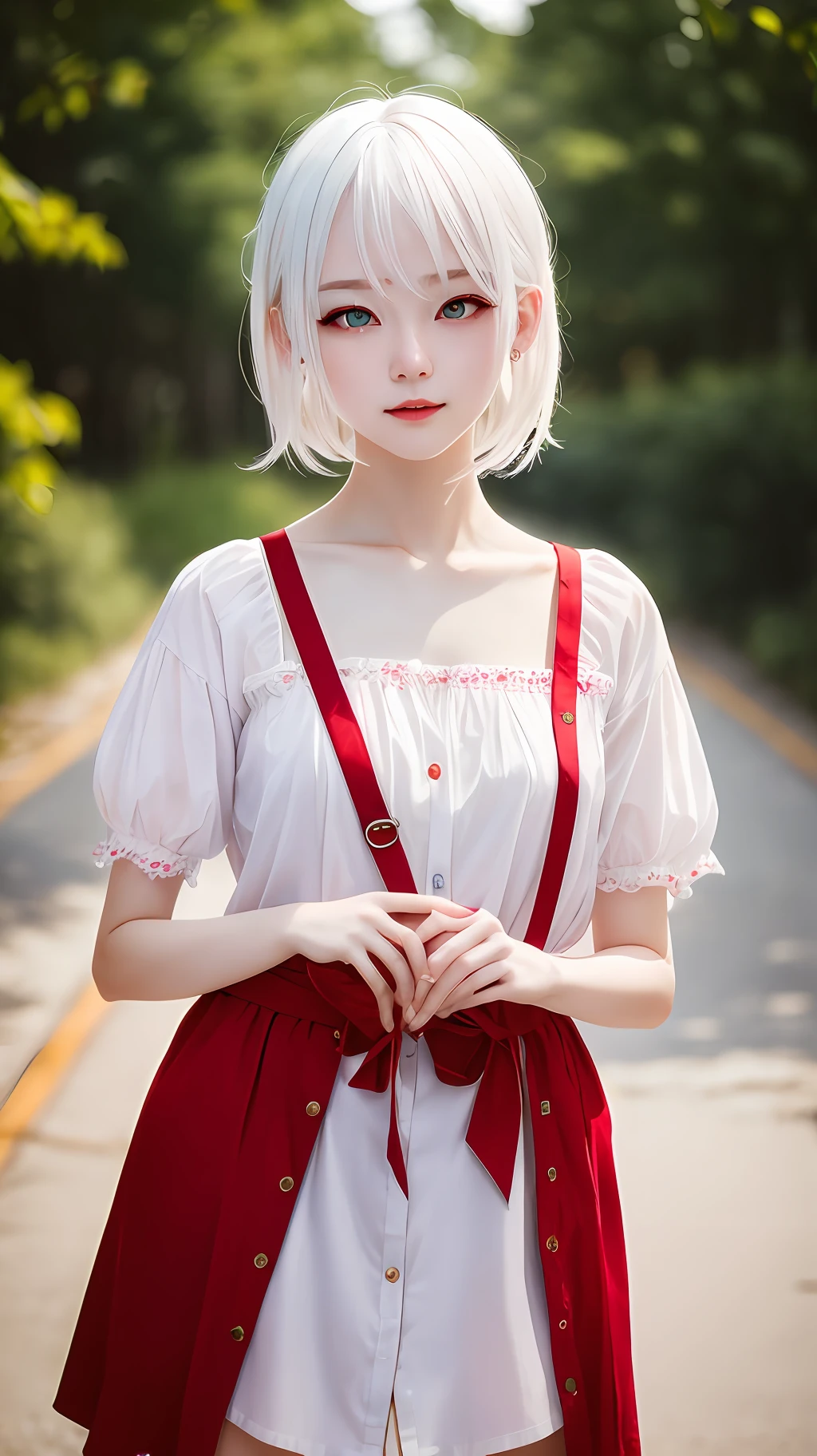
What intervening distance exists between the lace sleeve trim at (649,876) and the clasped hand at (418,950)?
0.24 meters

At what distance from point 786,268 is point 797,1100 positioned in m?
14.5

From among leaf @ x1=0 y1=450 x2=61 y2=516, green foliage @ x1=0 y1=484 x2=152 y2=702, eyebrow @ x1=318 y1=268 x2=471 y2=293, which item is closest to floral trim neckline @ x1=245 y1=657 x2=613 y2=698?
eyebrow @ x1=318 y1=268 x2=471 y2=293

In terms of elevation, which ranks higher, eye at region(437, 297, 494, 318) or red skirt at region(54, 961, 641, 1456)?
eye at region(437, 297, 494, 318)

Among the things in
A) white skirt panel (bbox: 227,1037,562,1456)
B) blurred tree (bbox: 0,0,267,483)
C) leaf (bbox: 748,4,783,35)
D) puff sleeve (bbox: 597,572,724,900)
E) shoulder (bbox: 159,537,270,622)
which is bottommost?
white skirt panel (bbox: 227,1037,562,1456)

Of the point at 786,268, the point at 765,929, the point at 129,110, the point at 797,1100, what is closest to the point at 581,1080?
the point at 797,1100

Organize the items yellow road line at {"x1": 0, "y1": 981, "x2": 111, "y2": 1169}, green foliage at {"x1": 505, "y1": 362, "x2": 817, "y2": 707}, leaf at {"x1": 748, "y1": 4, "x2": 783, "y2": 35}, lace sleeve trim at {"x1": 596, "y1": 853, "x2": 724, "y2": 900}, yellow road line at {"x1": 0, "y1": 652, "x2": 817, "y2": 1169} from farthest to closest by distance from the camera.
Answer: green foliage at {"x1": 505, "y1": 362, "x2": 817, "y2": 707}, yellow road line at {"x1": 0, "y1": 652, "x2": 817, "y2": 1169}, yellow road line at {"x1": 0, "y1": 981, "x2": 111, "y2": 1169}, leaf at {"x1": 748, "y1": 4, "x2": 783, "y2": 35}, lace sleeve trim at {"x1": 596, "y1": 853, "x2": 724, "y2": 900}

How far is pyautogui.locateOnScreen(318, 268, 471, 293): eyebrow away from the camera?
160 centimetres

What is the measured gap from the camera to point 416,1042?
1.65 metres

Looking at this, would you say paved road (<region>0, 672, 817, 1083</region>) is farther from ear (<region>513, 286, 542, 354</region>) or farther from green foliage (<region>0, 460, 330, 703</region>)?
ear (<region>513, 286, 542, 354</region>)

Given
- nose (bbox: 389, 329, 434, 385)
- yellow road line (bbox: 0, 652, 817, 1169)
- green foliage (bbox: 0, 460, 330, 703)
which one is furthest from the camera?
green foliage (bbox: 0, 460, 330, 703)

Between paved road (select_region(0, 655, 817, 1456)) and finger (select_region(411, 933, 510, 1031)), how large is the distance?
6.19 ft

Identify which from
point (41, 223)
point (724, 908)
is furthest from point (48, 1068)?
point (724, 908)

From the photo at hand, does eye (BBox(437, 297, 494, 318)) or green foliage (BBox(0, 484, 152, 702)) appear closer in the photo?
eye (BBox(437, 297, 494, 318))

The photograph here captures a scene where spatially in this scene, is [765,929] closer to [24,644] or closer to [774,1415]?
[774,1415]
